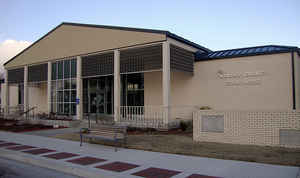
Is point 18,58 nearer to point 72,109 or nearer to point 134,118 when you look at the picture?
point 72,109

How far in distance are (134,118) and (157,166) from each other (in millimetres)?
9101

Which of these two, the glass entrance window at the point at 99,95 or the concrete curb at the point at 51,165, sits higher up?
the glass entrance window at the point at 99,95

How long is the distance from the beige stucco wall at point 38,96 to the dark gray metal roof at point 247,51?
16.5 m

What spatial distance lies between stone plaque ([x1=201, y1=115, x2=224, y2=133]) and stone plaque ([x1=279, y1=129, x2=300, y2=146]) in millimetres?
1988

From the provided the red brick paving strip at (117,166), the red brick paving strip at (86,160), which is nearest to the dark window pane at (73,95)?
the red brick paving strip at (86,160)

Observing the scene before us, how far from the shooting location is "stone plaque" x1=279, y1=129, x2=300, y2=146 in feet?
26.8

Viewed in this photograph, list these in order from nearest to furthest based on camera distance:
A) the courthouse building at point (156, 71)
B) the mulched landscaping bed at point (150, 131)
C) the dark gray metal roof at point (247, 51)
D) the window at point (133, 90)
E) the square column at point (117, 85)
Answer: the mulched landscaping bed at point (150, 131), the dark gray metal roof at point (247, 51), the courthouse building at point (156, 71), the square column at point (117, 85), the window at point (133, 90)

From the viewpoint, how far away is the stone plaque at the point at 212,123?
9.52 m

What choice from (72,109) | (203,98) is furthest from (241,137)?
(72,109)

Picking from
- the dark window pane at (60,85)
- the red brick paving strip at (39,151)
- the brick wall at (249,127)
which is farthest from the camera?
the dark window pane at (60,85)

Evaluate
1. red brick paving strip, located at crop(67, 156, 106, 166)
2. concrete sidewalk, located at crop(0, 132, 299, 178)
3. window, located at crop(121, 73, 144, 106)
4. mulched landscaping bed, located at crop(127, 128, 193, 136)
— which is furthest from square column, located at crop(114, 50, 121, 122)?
red brick paving strip, located at crop(67, 156, 106, 166)

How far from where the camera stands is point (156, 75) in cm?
1789

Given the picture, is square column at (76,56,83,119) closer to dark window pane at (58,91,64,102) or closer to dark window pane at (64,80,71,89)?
dark window pane at (64,80,71,89)

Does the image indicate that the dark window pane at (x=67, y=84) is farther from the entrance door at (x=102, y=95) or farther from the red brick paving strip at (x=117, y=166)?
the red brick paving strip at (x=117, y=166)
